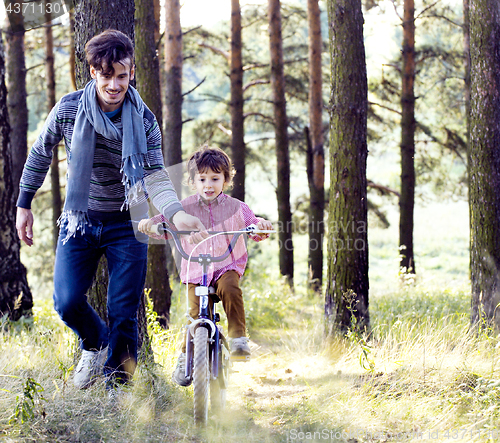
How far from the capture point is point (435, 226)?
121 feet

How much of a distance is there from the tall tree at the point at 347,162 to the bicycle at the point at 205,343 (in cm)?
247

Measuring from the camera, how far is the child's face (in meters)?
4.10

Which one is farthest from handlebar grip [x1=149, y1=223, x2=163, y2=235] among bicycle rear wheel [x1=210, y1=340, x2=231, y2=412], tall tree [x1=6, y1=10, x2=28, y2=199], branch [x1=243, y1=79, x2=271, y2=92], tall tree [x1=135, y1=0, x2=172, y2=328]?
branch [x1=243, y1=79, x2=271, y2=92]

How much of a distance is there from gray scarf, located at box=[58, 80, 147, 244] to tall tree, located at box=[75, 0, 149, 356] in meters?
1.07

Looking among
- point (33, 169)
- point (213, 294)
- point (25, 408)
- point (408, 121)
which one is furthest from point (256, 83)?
point (25, 408)

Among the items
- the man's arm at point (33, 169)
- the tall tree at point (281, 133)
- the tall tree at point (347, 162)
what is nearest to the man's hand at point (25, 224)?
the man's arm at point (33, 169)

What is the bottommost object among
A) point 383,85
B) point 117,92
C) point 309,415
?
point 309,415

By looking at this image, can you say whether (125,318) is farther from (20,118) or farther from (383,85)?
(383,85)

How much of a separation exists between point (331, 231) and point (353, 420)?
2.61 m

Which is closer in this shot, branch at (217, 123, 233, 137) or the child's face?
the child's face

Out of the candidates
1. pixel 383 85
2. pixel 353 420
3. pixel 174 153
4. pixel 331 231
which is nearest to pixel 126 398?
pixel 353 420

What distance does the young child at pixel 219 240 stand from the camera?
3.82 metres

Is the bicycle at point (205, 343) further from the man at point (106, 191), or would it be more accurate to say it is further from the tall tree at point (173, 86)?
the tall tree at point (173, 86)

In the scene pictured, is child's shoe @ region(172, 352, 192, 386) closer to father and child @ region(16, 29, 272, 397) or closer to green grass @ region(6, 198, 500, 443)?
father and child @ region(16, 29, 272, 397)
